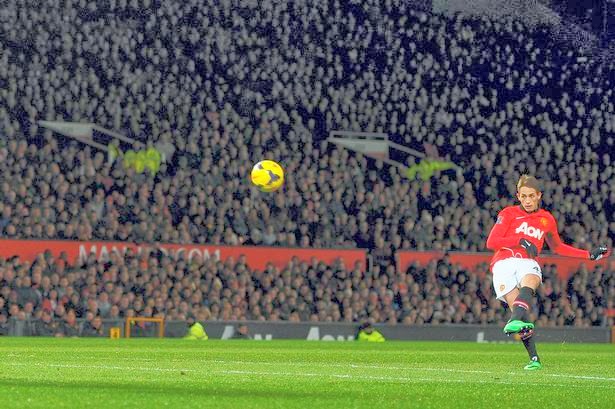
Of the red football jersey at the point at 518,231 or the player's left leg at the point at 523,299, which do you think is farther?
the red football jersey at the point at 518,231

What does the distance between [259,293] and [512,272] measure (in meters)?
13.3

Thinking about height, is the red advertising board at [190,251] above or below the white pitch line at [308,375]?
above

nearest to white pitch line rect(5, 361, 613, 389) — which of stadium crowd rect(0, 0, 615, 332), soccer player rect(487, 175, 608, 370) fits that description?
soccer player rect(487, 175, 608, 370)

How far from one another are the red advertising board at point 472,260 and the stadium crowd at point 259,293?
0.25 meters

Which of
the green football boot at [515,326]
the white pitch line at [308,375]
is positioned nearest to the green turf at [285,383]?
the white pitch line at [308,375]

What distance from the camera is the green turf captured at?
25.5 feet

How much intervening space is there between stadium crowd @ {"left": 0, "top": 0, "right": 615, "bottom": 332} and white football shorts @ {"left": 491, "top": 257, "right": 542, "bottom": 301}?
1231 centimetres

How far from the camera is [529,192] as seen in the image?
12859mm

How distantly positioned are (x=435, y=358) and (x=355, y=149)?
16.7m

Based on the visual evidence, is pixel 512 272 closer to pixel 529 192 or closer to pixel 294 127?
pixel 529 192

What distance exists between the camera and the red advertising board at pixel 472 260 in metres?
28.8

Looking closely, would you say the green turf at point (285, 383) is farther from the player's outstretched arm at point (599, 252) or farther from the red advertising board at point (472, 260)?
the red advertising board at point (472, 260)

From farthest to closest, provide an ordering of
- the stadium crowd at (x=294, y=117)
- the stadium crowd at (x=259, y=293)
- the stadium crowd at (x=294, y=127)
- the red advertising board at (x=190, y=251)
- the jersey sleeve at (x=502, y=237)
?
1. the stadium crowd at (x=294, y=117)
2. the stadium crowd at (x=294, y=127)
3. the red advertising board at (x=190, y=251)
4. the stadium crowd at (x=259, y=293)
5. the jersey sleeve at (x=502, y=237)

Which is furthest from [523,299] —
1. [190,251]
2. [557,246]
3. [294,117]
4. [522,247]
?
[294,117]
